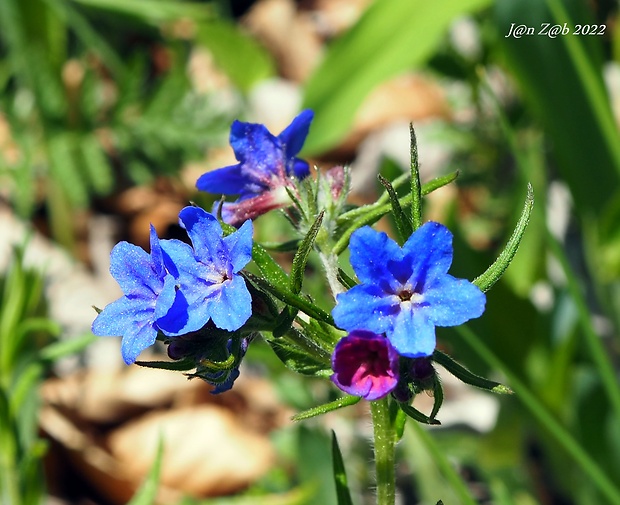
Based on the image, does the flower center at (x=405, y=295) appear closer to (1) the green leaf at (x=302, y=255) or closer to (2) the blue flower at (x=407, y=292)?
(2) the blue flower at (x=407, y=292)

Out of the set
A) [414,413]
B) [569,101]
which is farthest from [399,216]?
[569,101]

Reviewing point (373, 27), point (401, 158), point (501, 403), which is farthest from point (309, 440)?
point (401, 158)

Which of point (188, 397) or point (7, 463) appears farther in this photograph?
point (188, 397)

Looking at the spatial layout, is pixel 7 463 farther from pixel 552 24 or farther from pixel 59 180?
pixel 552 24

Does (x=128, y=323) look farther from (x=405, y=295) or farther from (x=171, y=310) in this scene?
(x=405, y=295)

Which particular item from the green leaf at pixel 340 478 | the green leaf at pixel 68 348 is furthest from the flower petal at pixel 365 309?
the green leaf at pixel 68 348

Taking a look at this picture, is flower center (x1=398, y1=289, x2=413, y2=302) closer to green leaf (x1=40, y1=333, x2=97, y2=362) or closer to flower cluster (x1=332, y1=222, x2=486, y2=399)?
flower cluster (x1=332, y1=222, x2=486, y2=399)
